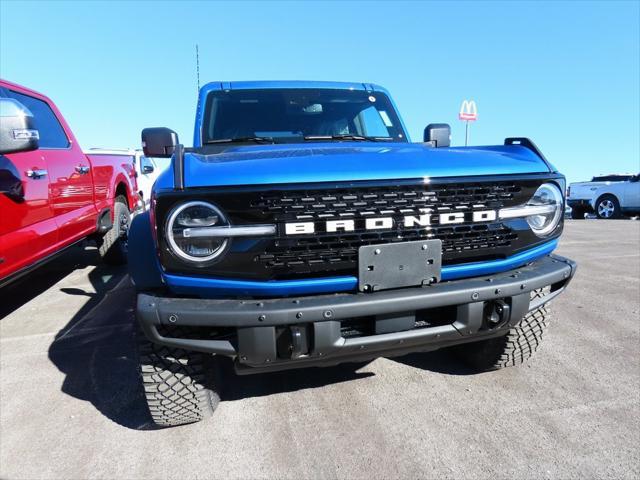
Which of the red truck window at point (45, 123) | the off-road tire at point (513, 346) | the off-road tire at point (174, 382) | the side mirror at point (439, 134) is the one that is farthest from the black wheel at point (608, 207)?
the off-road tire at point (174, 382)

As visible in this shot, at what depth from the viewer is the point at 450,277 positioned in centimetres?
203

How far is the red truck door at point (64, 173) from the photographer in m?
3.79

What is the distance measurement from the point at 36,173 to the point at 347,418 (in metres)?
3.07

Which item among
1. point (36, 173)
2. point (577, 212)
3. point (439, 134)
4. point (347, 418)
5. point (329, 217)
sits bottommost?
point (347, 418)

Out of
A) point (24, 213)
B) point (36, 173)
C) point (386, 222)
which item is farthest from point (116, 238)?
point (386, 222)

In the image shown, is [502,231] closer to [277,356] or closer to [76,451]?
[277,356]

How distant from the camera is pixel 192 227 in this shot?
1.78 m

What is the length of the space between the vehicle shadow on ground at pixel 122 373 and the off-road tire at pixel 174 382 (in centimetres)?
28

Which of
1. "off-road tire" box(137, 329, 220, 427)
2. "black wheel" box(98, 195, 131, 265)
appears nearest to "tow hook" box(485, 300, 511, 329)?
"off-road tire" box(137, 329, 220, 427)

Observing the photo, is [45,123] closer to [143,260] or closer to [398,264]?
[143,260]

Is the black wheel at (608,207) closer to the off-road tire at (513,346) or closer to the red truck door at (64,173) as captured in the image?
the off-road tire at (513,346)

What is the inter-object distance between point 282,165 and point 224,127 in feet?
5.23

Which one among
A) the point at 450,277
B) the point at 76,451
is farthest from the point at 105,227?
the point at 450,277

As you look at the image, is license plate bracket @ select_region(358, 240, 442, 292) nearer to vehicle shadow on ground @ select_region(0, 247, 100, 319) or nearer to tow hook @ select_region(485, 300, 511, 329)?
tow hook @ select_region(485, 300, 511, 329)
